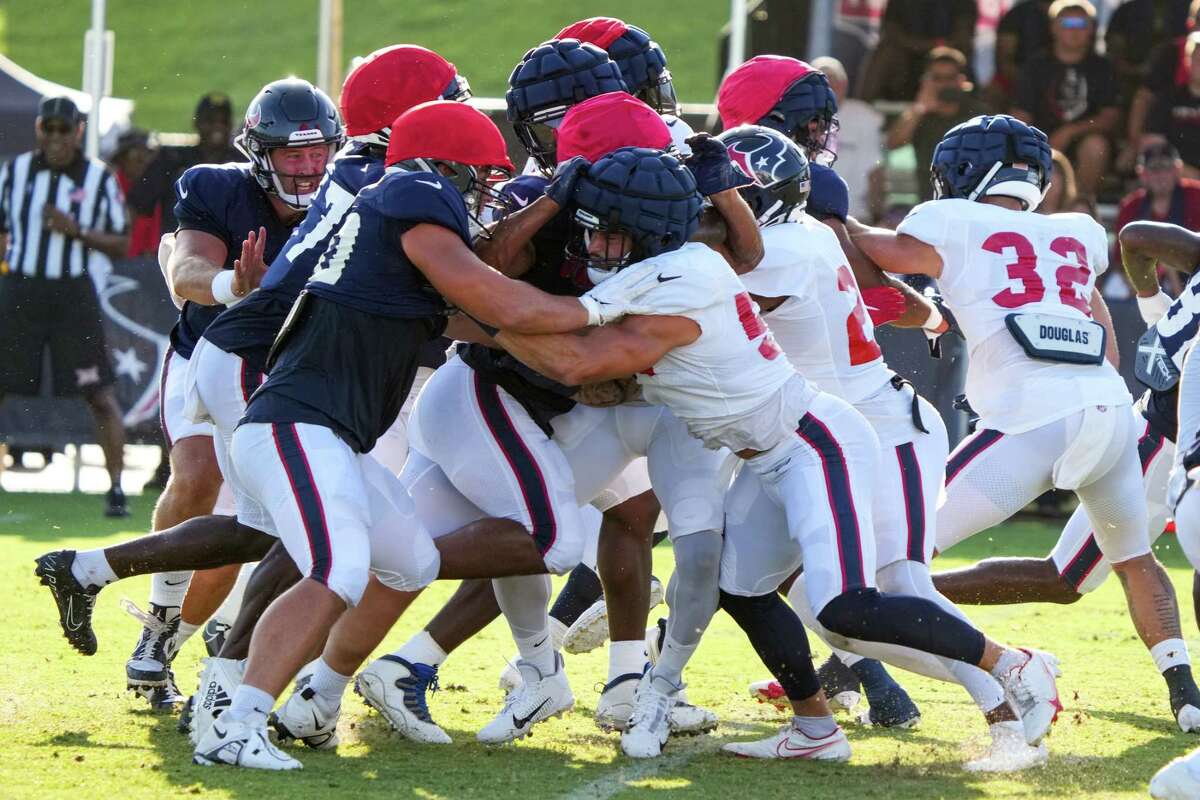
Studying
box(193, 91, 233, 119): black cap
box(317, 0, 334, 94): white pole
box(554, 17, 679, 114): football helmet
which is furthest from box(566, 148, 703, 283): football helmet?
box(317, 0, 334, 94): white pole

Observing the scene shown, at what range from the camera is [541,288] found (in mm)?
4785

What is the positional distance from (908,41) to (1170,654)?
781 cm

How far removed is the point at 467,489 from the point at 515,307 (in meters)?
0.69

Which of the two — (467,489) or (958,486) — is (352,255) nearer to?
(467,489)

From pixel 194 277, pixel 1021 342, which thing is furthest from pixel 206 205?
pixel 1021 342

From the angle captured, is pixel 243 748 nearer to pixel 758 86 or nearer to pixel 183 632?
pixel 183 632

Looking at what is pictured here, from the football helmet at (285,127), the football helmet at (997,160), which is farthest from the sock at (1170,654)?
the football helmet at (285,127)

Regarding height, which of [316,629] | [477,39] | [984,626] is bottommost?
[984,626]

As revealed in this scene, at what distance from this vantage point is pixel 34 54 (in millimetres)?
25625

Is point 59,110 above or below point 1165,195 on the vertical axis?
above

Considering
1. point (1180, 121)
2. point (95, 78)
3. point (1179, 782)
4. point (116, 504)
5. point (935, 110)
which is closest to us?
point (1179, 782)

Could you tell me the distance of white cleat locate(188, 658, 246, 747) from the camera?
15.0 feet

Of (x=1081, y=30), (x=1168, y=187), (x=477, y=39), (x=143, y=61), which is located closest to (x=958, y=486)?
(x=1168, y=187)

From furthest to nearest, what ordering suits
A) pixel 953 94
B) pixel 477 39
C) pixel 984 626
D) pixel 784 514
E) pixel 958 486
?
pixel 477 39 < pixel 953 94 < pixel 984 626 < pixel 958 486 < pixel 784 514
